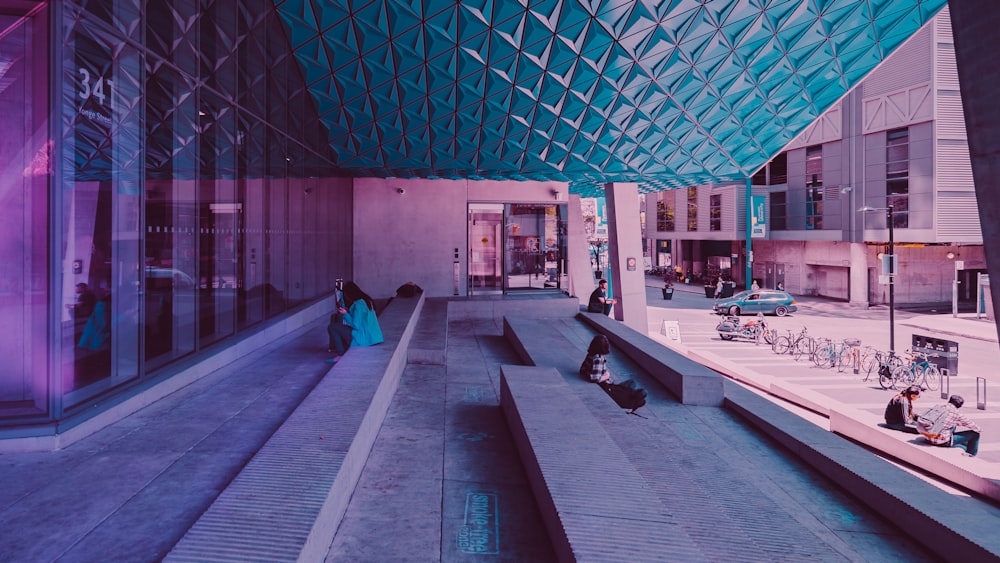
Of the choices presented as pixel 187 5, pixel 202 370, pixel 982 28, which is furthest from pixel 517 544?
pixel 187 5

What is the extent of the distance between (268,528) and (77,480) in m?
2.63

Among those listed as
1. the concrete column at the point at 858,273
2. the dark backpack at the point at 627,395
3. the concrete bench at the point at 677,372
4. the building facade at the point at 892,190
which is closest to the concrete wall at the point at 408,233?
the concrete bench at the point at 677,372

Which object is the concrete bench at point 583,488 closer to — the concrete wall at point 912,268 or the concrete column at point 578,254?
the concrete column at point 578,254

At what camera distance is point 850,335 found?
28.2m

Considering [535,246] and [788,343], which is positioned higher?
[535,246]

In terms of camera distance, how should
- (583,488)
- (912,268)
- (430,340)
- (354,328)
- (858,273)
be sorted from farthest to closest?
(858,273) < (912,268) < (430,340) < (354,328) < (583,488)

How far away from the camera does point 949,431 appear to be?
1131 cm

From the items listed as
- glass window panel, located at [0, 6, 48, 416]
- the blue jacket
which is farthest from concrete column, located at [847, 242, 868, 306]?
glass window panel, located at [0, 6, 48, 416]

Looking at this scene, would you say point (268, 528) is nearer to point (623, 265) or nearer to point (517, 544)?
point (517, 544)

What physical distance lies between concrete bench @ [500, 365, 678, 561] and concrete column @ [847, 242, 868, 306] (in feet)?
140

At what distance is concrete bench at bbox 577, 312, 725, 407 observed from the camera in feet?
34.8

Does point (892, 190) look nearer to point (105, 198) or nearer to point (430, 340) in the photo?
point (430, 340)

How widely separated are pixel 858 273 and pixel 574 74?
34.9 metres

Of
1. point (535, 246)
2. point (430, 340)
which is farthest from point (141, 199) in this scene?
point (535, 246)
